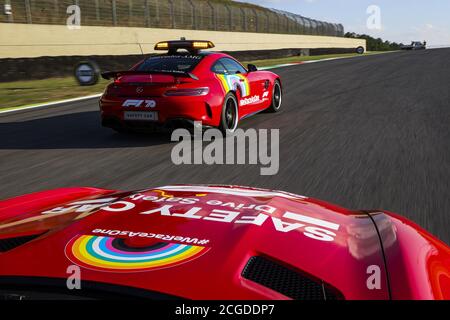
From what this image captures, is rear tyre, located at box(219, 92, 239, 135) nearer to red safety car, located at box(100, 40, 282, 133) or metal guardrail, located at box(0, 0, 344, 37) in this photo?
red safety car, located at box(100, 40, 282, 133)

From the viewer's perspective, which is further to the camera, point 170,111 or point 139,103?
point 139,103

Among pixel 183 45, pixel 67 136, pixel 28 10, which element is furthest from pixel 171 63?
pixel 28 10

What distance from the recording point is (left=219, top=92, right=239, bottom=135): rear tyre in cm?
688

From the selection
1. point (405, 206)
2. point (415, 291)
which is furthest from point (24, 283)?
point (405, 206)

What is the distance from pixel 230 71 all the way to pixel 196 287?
20.8 ft

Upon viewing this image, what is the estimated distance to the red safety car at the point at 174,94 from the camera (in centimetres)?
649

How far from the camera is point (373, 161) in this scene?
529 centimetres

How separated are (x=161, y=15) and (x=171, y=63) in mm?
22726

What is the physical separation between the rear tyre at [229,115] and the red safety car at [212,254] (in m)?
4.68

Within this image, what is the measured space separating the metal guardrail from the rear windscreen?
43.1 ft

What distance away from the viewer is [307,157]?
5.58 meters

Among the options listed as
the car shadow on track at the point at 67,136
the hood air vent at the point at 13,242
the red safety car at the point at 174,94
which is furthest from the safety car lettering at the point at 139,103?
the hood air vent at the point at 13,242

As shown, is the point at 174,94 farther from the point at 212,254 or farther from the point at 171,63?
the point at 212,254

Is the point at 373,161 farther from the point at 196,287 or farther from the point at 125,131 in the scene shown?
the point at 196,287
